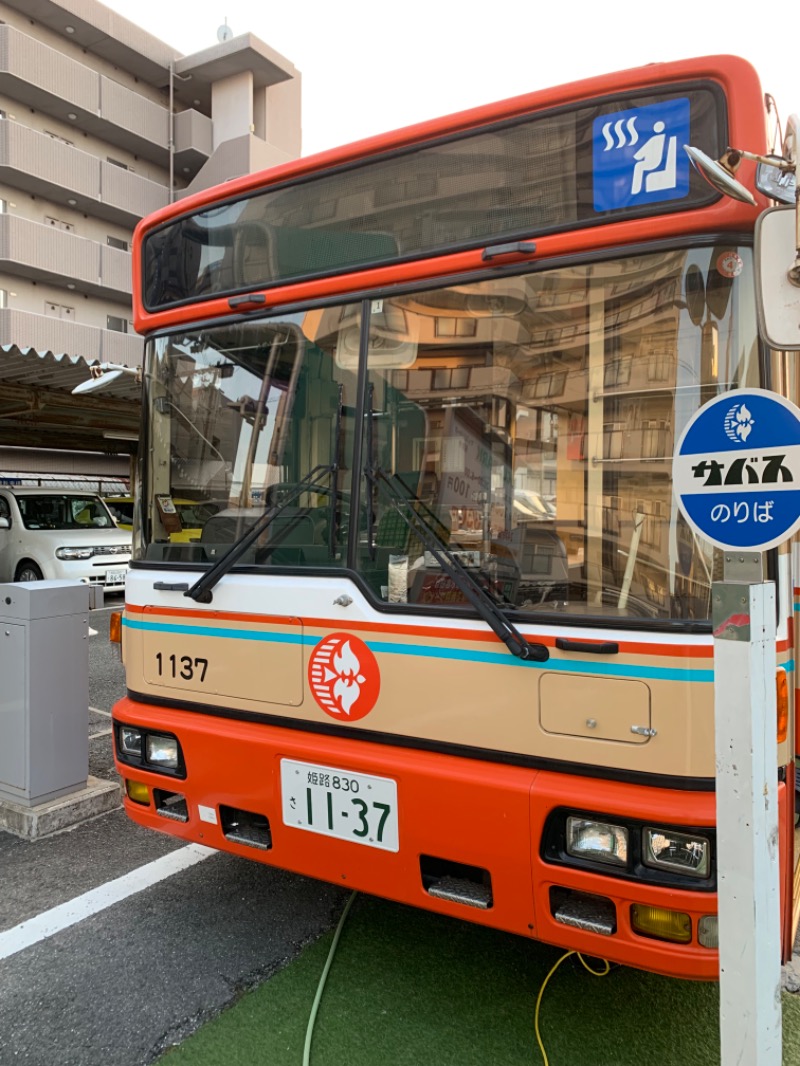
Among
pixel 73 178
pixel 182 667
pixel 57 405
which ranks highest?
pixel 73 178

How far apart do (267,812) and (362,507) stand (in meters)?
1.10

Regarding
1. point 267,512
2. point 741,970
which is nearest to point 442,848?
point 741,970

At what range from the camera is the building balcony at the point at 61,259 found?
2352 cm

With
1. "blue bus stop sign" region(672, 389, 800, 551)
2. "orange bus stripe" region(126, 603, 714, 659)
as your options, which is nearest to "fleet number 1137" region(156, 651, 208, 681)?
"orange bus stripe" region(126, 603, 714, 659)

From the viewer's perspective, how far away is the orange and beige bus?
207cm

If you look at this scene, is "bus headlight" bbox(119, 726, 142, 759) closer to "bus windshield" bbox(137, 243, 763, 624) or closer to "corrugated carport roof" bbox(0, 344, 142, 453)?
"bus windshield" bbox(137, 243, 763, 624)

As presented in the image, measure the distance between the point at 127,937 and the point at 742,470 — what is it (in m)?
2.81

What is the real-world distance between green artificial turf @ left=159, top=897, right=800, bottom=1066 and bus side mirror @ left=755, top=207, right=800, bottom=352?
2.15m

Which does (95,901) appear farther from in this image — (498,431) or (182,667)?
(498,431)

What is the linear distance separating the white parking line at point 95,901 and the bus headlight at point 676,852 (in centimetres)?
237

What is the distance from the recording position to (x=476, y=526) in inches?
95.3

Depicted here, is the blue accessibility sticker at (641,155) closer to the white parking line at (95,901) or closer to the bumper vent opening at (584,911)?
the bumper vent opening at (584,911)

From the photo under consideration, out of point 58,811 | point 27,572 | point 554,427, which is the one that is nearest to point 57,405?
point 27,572

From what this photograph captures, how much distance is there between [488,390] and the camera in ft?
7.97
